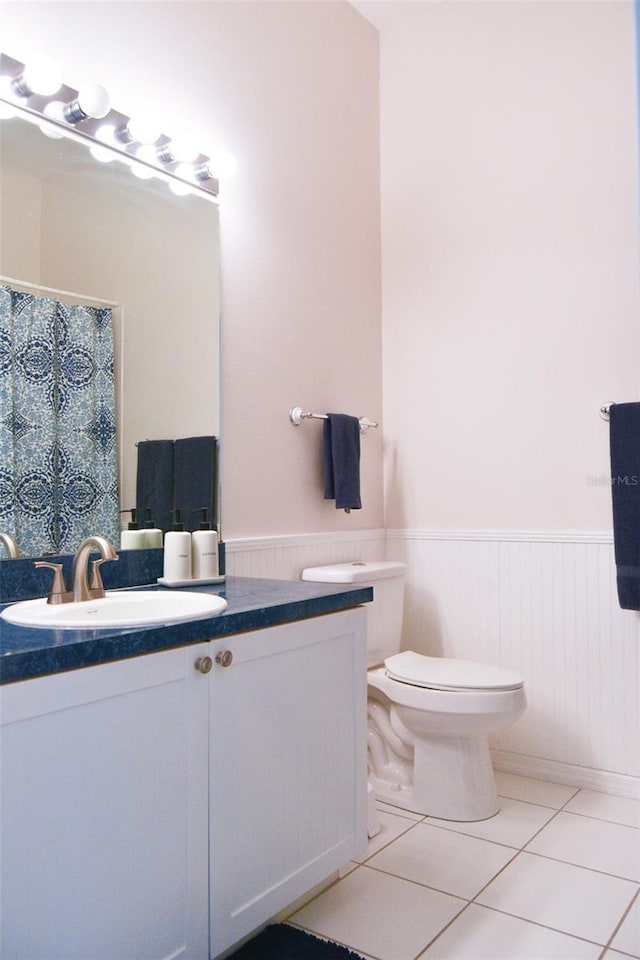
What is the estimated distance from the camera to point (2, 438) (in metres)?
1.60

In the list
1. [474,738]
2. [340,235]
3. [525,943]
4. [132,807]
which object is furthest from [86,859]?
[340,235]

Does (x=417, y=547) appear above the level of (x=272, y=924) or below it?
above

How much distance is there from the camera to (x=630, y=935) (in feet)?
5.46

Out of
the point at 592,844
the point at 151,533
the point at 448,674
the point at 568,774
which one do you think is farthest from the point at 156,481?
the point at 568,774

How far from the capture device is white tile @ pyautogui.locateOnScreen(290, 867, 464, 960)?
1.65 m

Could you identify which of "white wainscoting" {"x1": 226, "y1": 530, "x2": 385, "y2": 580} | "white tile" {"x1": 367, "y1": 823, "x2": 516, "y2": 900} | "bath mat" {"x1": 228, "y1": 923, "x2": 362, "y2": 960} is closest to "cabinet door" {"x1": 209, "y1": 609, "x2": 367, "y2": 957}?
"bath mat" {"x1": 228, "y1": 923, "x2": 362, "y2": 960}

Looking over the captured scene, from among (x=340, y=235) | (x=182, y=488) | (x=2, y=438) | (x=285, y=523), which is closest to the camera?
(x=2, y=438)

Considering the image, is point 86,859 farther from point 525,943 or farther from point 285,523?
point 285,523

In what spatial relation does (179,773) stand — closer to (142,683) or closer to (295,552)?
(142,683)

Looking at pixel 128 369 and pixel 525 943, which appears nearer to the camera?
pixel 525 943

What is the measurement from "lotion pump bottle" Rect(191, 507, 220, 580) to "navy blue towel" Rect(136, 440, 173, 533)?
0.09 meters

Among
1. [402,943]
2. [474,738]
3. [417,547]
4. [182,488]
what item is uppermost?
[182,488]

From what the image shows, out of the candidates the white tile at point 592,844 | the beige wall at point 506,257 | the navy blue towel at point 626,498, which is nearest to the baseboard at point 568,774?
the white tile at point 592,844

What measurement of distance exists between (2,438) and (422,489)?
177cm
